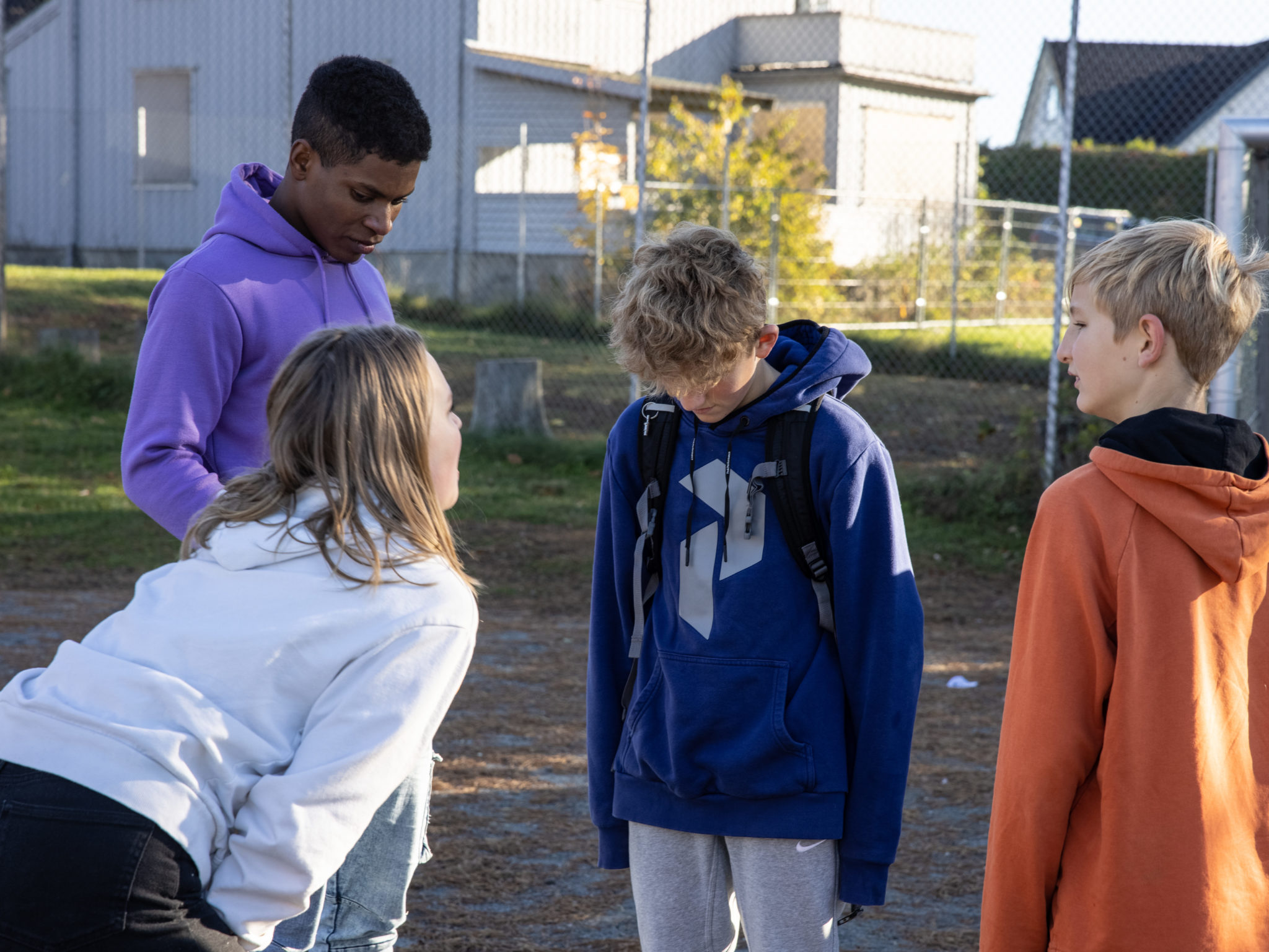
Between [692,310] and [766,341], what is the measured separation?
18 cm

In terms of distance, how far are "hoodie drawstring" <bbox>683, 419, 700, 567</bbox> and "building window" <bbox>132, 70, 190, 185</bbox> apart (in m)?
17.6

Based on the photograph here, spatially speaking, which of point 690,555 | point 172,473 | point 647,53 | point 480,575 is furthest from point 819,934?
point 647,53

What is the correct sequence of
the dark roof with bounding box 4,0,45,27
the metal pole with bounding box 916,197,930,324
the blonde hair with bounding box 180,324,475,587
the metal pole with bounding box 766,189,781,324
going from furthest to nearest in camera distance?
the dark roof with bounding box 4,0,45,27
the metal pole with bounding box 916,197,930,324
the metal pole with bounding box 766,189,781,324
the blonde hair with bounding box 180,324,475,587

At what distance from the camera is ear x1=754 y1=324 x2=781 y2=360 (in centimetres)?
239

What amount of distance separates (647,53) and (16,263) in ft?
50.0

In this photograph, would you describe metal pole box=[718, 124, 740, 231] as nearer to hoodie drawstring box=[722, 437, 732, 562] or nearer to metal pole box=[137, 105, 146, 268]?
metal pole box=[137, 105, 146, 268]

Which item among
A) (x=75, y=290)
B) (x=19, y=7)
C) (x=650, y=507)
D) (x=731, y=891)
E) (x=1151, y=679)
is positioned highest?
(x=19, y=7)

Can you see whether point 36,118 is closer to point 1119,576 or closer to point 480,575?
point 480,575

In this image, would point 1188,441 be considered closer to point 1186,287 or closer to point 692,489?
point 1186,287

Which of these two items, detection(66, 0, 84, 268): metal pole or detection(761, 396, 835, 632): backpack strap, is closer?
detection(761, 396, 835, 632): backpack strap

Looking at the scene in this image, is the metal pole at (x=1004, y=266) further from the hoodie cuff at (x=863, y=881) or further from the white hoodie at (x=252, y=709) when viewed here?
the white hoodie at (x=252, y=709)

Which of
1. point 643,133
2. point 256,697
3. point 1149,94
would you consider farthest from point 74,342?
point 1149,94

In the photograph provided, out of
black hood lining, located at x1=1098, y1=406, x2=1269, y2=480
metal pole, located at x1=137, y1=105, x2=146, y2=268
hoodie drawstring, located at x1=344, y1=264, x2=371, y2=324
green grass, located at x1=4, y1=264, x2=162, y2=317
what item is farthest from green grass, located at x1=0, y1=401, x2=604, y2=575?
metal pole, located at x1=137, y1=105, x2=146, y2=268

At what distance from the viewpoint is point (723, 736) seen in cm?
229
